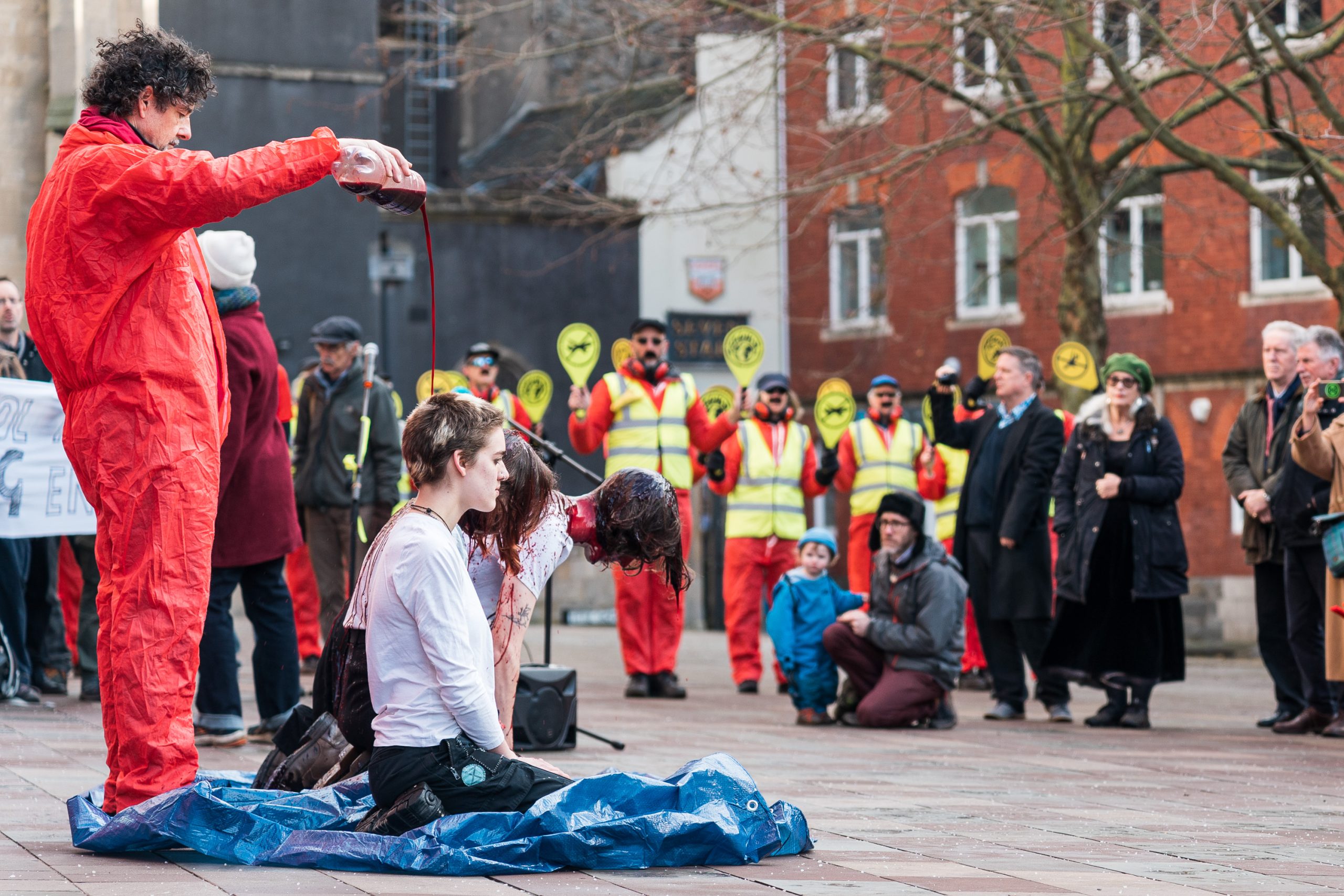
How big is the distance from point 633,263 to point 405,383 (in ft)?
14.4

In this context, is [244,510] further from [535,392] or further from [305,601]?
[535,392]

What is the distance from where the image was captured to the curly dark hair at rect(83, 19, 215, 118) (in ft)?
18.2

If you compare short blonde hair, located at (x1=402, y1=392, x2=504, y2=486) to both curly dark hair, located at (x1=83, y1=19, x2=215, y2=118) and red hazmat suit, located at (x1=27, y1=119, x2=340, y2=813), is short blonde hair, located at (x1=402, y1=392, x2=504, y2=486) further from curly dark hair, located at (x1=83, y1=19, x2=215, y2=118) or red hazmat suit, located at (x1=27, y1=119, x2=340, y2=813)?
curly dark hair, located at (x1=83, y1=19, x2=215, y2=118)

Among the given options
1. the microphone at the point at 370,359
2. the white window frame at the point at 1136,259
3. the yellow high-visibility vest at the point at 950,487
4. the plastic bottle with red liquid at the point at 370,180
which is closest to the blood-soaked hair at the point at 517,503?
the plastic bottle with red liquid at the point at 370,180

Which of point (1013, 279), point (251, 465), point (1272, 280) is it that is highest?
point (1013, 279)

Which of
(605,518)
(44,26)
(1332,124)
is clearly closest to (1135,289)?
(1332,124)

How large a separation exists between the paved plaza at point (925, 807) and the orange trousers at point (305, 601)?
1405mm

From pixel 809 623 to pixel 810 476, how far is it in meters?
3.16

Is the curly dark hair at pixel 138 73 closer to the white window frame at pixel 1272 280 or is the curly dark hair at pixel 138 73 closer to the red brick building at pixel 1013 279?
the red brick building at pixel 1013 279

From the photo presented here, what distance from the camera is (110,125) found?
548cm

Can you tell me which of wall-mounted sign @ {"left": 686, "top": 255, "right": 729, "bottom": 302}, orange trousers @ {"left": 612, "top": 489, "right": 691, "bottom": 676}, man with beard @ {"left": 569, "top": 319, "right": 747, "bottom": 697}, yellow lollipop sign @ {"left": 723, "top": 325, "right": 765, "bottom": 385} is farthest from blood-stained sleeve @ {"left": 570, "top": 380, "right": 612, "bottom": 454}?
wall-mounted sign @ {"left": 686, "top": 255, "right": 729, "bottom": 302}

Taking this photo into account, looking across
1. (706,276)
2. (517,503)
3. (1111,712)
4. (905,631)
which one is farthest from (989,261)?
(517,503)

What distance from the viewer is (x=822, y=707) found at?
1023cm

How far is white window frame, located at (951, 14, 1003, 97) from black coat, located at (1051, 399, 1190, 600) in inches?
223
